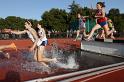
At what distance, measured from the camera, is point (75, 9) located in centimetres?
8656

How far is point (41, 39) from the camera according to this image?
12.6m

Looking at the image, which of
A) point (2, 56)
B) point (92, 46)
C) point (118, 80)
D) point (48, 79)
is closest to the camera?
point (48, 79)

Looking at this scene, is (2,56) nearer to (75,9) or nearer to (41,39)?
(41,39)

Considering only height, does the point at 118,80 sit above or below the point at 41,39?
below

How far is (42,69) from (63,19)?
64094mm

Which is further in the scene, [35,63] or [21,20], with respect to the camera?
[21,20]

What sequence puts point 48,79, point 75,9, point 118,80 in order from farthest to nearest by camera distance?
point 75,9
point 118,80
point 48,79

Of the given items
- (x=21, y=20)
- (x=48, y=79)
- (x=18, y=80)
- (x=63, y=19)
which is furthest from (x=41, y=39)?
(x=21, y=20)

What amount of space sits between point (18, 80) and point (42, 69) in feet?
8.09

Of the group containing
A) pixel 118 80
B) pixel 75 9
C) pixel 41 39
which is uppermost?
pixel 75 9

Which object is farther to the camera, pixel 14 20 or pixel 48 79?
pixel 14 20

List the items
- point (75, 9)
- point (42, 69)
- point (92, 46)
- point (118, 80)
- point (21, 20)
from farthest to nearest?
point (21, 20)
point (75, 9)
point (92, 46)
point (42, 69)
point (118, 80)

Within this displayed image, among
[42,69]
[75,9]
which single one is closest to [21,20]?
[75,9]

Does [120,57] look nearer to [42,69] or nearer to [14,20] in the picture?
[42,69]
